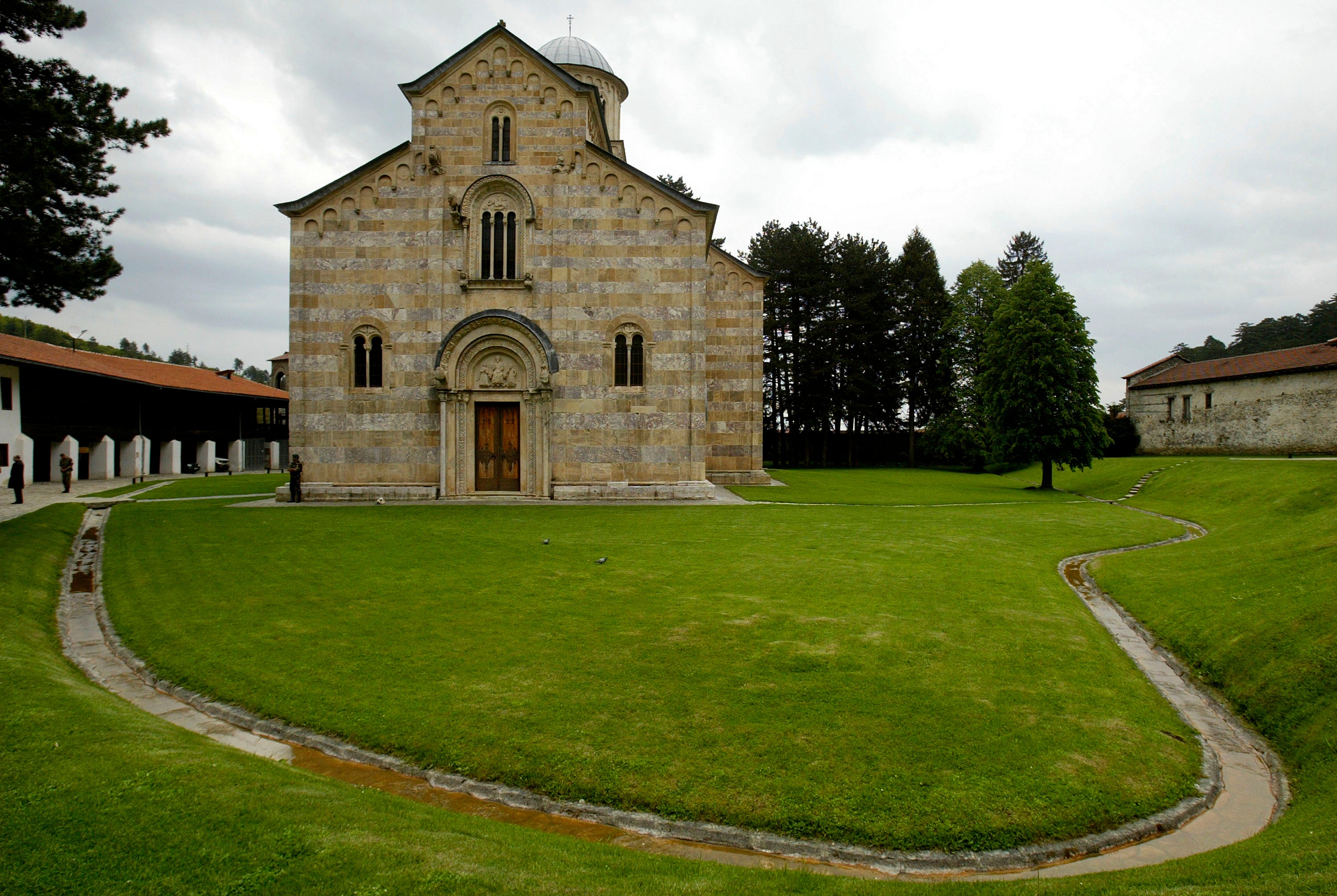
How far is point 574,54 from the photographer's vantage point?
39.9 metres

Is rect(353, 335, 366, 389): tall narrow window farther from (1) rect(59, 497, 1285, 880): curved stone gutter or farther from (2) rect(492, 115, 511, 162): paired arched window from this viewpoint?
(1) rect(59, 497, 1285, 880): curved stone gutter

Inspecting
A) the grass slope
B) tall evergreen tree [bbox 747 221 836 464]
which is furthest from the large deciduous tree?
tall evergreen tree [bbox 747 221 836 464]

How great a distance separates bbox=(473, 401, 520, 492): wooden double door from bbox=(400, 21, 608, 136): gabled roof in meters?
12.3

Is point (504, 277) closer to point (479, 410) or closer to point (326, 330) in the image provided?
point (479, 410)

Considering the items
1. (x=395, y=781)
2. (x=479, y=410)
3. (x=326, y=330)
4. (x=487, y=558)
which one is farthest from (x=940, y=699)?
(x=326, y=330)

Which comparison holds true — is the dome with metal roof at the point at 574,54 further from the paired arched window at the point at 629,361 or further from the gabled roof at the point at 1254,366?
the gabled roof at the point at 1254,366

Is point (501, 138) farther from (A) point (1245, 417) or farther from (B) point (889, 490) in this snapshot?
(A) point (1245, 417)

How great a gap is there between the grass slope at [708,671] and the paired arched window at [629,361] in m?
10.6

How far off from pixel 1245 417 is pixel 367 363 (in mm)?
47380

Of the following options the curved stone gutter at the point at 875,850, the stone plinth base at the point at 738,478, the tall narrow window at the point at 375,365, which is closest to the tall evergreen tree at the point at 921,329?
the stone plinth base at the point at 738,478

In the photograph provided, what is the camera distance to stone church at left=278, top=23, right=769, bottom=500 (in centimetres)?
2692

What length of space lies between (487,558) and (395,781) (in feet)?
29.1

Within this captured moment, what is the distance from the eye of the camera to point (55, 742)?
6.58 m

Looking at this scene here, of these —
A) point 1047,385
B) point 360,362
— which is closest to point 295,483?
point 360,362
